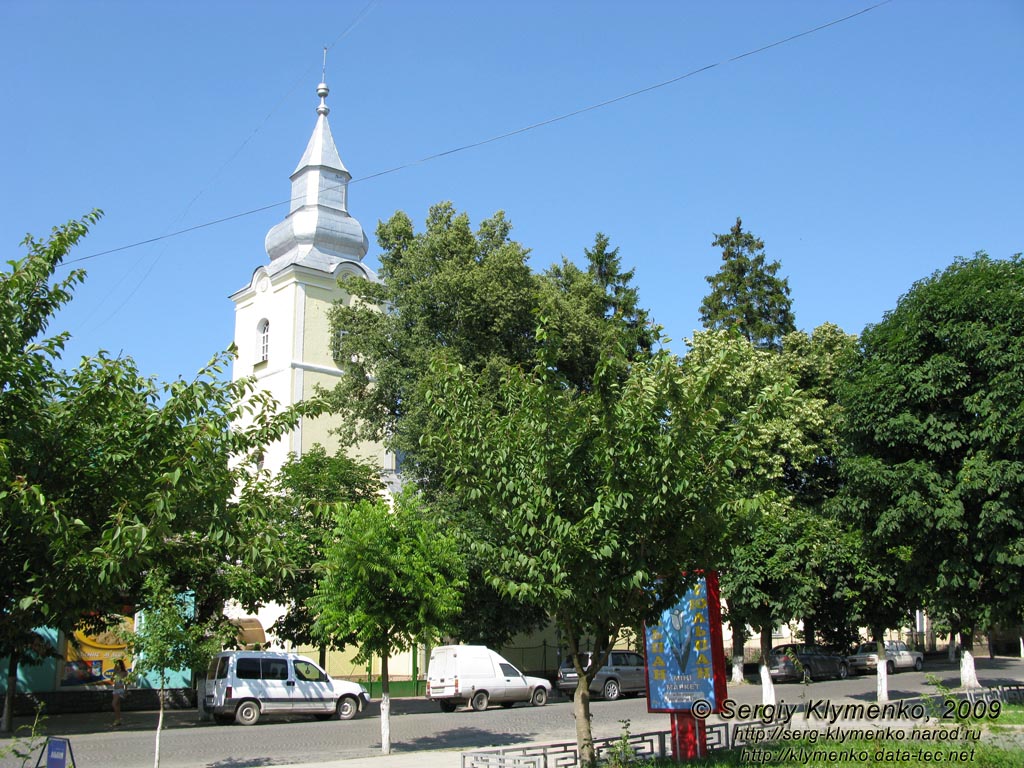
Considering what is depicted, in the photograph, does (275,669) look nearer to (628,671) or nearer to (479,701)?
(479,701)

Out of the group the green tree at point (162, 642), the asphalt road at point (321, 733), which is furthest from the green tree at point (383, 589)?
the green tree at point (162, 642)

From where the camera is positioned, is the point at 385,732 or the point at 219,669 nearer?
the point at 385,732

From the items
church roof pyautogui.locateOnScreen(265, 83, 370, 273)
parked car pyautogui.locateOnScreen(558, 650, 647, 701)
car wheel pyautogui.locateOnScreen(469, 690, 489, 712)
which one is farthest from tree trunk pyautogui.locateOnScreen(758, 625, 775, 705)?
church roof pyautogui.locateOnScreen(265, 83, 370, 273)

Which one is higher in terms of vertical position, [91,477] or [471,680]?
[91,477]

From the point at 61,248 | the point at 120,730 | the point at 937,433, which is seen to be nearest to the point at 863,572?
the point at 937,433

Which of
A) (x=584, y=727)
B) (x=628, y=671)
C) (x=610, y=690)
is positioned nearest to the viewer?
(x=584, y=727)

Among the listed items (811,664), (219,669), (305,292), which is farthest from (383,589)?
(305,292)

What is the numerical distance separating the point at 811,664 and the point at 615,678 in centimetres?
1170

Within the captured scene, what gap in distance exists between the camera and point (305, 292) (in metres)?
42.0

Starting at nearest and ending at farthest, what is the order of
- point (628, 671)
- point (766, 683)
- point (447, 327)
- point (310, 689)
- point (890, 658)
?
point (766, 683) < point (310, 689) < point (628, 671) < point (447, 327) < point (890, 658)

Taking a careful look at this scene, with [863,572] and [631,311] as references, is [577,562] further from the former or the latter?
[631,311]

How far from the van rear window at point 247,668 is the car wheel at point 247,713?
2.07 ft

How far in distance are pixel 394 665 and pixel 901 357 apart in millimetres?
25388

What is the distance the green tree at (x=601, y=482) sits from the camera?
946 cm
